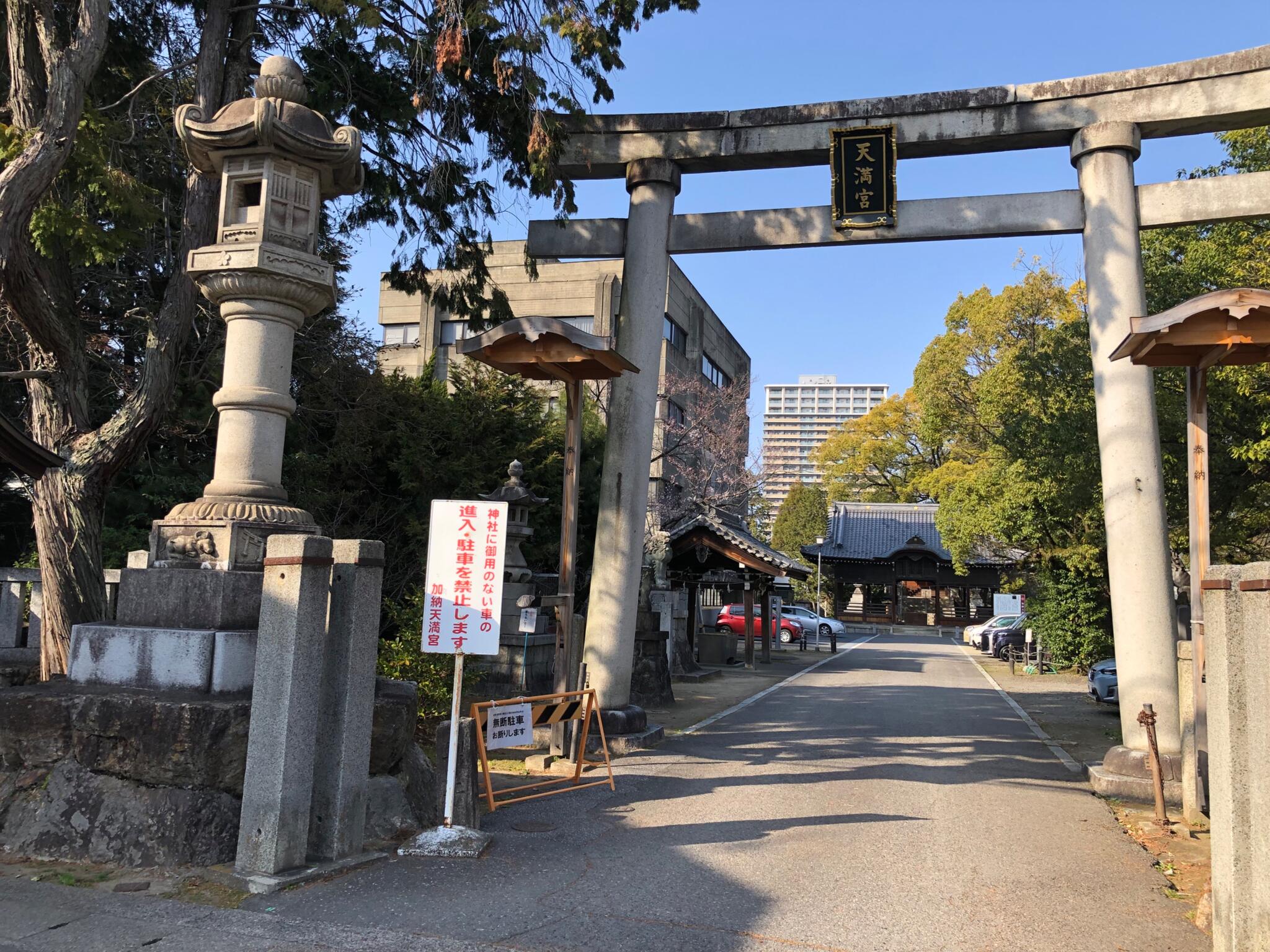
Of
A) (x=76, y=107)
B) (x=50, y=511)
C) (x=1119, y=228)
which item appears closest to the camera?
(x=76, y=107)

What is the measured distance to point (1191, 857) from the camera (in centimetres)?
655

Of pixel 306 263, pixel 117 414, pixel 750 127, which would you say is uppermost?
pixel 750 127

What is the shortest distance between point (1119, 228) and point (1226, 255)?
6.37 metres

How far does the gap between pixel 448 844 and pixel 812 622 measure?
30.9 meters

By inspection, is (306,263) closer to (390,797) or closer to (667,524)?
(390,797)

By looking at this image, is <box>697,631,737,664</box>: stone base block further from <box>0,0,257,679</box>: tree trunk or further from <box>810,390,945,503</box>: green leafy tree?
<box>810,390,945,503</box>: green leafy tree

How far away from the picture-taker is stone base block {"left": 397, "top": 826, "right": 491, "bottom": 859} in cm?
590

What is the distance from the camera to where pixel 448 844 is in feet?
19.6

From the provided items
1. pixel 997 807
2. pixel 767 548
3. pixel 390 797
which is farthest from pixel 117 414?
pixel 767 548

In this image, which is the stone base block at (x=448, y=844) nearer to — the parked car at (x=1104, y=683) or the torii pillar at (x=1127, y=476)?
the torii pillar at (x=1127, y=476)

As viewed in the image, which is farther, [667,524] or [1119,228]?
[667,524]

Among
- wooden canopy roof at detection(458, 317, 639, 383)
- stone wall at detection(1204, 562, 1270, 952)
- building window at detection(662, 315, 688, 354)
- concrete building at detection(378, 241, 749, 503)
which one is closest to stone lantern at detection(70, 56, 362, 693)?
wooden canopy roof at detection(458, 317, 639, 383)

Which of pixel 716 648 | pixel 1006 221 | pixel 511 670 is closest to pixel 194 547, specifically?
pixel 511 670

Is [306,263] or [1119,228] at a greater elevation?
[1119,228]
